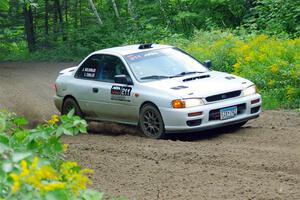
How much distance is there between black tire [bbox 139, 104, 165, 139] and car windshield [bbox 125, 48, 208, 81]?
2.28 ft

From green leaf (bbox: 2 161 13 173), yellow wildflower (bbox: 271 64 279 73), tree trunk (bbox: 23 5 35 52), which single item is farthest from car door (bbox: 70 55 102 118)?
tree trunk (bbox: 23 5 35 52)

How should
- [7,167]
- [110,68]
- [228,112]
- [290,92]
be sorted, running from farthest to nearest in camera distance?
1. [290,92]
2. [110,68]
3. [228,112]
4. [7,167]

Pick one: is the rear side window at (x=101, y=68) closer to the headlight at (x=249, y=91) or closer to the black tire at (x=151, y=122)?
the black tire at (x=151, y=122)

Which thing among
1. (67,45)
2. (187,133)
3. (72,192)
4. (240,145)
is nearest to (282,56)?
(187,133)

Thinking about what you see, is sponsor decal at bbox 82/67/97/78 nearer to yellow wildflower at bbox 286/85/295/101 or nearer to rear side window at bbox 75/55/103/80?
rear side window at bbox 75/55/103/80

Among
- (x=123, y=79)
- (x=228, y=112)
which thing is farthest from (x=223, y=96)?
(x=123, y=79)

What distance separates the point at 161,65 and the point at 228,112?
1.73 meters

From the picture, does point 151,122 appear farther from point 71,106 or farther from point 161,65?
point 71,106

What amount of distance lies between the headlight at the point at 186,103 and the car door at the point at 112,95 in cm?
101

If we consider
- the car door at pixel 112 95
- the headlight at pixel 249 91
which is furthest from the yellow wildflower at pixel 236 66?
the headlight at pixel 249 91

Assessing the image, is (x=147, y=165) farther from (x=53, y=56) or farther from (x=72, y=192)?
(x=53, y=56)

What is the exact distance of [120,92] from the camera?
1231 cm

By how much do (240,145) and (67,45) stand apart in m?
24.6

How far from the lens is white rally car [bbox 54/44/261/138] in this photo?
11219mm
